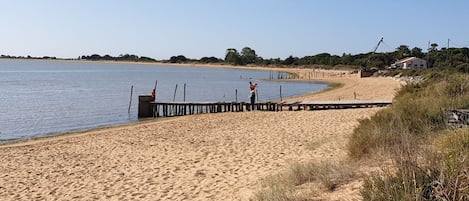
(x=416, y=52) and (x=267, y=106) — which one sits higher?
(x=416, y=52)

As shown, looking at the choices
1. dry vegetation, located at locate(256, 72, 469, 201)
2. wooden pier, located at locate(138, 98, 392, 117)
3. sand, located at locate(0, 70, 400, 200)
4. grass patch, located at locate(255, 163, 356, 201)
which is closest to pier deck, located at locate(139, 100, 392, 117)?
wooden pier, located at locate(138, 98, 392, 117)

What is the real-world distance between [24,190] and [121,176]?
6.83 feet

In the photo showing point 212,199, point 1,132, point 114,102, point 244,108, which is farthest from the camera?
point 114,102

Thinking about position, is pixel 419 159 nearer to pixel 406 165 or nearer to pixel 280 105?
pixel 406 165

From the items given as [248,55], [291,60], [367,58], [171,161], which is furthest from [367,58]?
[171,161]

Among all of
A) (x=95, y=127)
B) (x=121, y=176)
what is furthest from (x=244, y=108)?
(x=121, y=176)

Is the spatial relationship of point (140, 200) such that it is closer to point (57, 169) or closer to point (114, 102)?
point (57, 169)

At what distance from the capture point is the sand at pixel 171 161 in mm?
9383

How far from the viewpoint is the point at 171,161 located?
40.9 feet

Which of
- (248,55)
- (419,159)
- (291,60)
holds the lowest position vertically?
(419,159)

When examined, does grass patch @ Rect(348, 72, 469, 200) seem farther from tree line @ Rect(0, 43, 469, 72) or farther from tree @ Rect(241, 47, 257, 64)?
tree @ Rect(241, 47, 257, 64)

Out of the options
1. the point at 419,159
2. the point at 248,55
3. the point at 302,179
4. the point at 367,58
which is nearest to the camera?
the point at 419,159

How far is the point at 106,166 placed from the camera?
12453 millimetres

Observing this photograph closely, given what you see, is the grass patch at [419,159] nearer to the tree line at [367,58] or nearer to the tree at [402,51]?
the tree line at [367,58]
